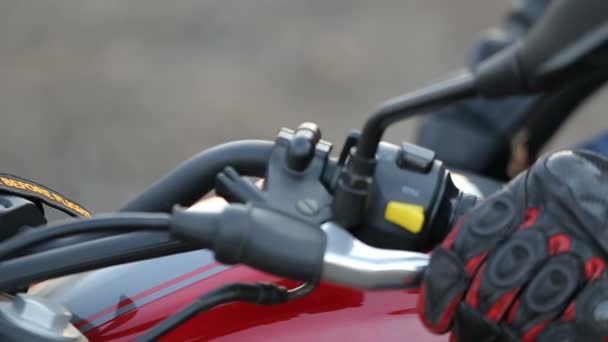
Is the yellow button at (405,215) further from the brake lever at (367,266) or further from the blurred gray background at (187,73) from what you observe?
the blurred gray background at (187,73)

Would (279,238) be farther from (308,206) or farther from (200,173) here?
(200,173)

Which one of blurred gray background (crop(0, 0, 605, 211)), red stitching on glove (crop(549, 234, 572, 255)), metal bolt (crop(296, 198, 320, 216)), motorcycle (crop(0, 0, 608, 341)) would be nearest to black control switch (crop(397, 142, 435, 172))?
motorcycle (crop(0, 0, 608, 341))

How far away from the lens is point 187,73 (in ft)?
16.3

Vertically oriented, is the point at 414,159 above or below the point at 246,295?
above

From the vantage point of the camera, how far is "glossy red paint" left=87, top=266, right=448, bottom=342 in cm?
107

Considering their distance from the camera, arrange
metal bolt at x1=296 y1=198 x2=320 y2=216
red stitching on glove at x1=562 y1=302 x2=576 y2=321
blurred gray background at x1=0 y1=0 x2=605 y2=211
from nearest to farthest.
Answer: red stitching on glove at x1=562 y1=302 x2=576 y2=321 < metal bolt at x1=296 y1=198 x2=320 y2=216 < blurred gray background at x1=0 y1=0 x2=605 y2=211

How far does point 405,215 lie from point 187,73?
403 cm

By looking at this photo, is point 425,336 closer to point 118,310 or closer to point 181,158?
point 118,310

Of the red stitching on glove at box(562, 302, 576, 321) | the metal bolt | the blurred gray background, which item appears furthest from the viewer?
the blurred gray background

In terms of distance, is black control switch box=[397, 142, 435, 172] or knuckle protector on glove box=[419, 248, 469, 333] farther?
black control switch box=[397, 142, 435, 172]

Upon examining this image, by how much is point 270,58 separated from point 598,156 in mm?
4395

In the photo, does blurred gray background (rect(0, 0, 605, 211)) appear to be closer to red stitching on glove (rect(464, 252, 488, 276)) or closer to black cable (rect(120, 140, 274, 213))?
black cable (rect(120, 140, 274, 213))

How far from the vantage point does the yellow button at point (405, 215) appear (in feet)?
3.37

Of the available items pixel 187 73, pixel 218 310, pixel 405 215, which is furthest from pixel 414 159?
pixel 187 73
